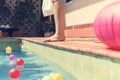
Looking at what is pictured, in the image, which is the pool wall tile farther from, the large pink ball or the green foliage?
the green foliage

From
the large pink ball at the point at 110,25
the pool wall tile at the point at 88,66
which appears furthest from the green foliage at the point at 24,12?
the large pink ball at the point at 110,25

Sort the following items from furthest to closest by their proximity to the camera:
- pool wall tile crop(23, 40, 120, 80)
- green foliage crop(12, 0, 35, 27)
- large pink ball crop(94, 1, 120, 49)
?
green foliage crop(12, 0, 35, 27)
large pink ball crop(94, 1, 120, 49)
pool wall tile crop(23, 40, 120, 80)

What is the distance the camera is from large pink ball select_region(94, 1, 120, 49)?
2289mm

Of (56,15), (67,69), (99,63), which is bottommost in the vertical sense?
(67,69)

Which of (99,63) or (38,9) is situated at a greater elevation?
(38,9)

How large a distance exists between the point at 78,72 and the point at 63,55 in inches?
37.0

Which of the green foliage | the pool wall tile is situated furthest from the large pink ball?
the green foliage

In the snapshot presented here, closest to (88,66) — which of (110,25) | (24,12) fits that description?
(110,25)

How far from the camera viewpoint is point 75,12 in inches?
383

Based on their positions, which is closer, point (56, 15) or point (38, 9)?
point (56, 15)

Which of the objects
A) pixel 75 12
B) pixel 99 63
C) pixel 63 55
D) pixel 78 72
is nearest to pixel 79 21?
pixel 75 12

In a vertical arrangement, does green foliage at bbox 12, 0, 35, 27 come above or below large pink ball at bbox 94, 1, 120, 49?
above

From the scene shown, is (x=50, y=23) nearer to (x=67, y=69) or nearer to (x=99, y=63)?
(x=67, y=69)

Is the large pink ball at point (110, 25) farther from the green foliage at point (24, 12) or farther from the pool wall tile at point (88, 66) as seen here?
the green foliage at point (24, 12)
